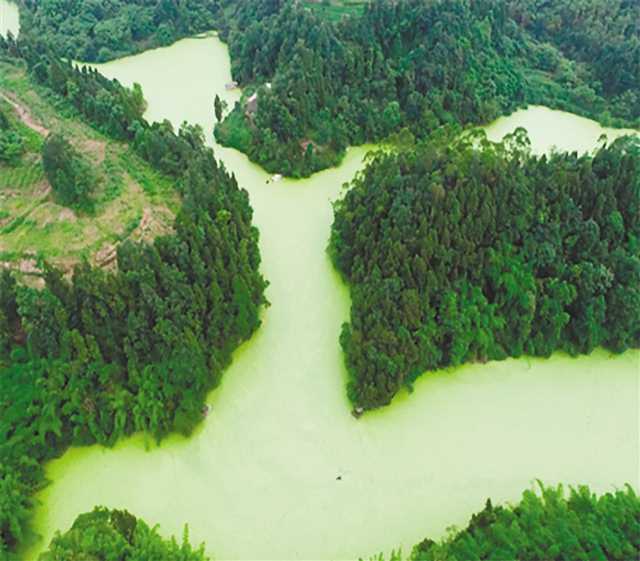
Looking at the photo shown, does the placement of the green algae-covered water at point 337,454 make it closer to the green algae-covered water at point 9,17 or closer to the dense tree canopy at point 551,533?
the dense tree canopy at point 551,533

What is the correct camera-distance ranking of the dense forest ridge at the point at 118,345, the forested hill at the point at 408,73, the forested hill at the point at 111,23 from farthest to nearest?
1. the forested hill at the point at 111,23
2. the forested hill at the point at 408,73
3. the dense forest ridge at the point at 118,345

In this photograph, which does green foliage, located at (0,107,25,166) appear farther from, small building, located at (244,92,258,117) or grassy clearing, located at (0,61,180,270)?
small building, located at (244,92,258,117)

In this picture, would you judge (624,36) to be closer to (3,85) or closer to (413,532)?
(413,532)

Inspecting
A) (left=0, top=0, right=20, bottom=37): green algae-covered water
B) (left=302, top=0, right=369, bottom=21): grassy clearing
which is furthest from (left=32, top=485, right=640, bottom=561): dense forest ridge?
(left=0, top=0, right=20, bottom=37): green algae-covered water

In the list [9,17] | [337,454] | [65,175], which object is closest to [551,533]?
[337,454]

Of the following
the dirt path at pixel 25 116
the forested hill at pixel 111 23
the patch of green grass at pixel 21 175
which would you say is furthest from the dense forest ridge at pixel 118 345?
the forested hill at pixel 111 23

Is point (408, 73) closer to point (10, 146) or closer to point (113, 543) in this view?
point (10, 146)
